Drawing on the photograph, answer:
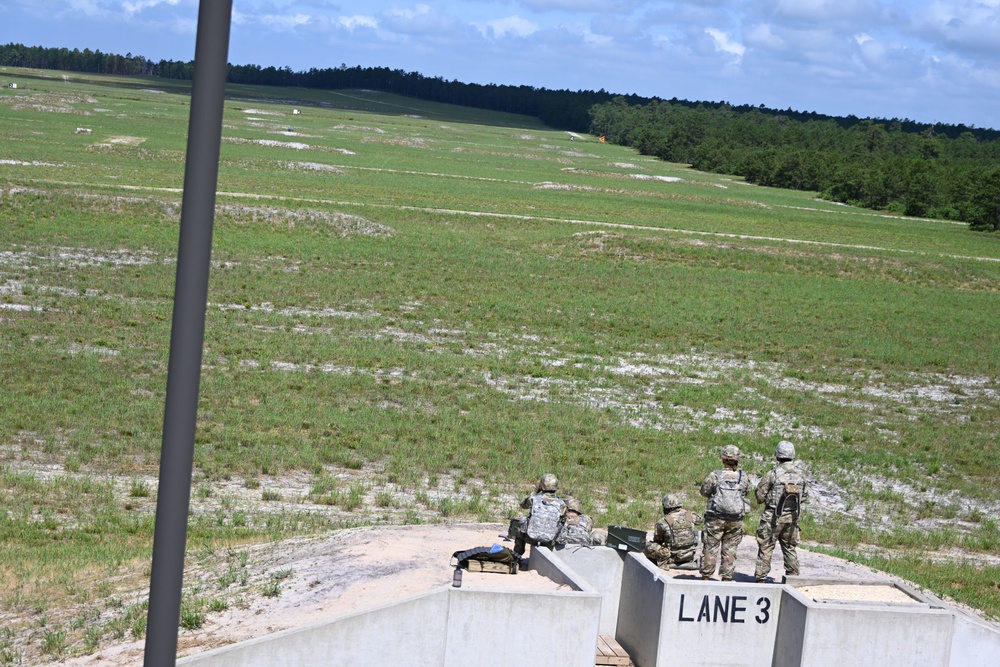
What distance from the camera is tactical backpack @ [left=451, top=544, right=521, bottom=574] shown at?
14.9 meters

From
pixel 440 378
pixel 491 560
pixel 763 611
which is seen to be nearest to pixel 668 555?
pixel 763 611

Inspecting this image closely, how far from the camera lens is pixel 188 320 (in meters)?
4.30

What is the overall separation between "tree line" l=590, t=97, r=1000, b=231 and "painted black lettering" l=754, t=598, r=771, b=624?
93716 millimetres

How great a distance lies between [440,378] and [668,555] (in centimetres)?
1595

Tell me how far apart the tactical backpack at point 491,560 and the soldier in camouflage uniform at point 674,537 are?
2214 mm

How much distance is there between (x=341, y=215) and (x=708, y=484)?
46.6m

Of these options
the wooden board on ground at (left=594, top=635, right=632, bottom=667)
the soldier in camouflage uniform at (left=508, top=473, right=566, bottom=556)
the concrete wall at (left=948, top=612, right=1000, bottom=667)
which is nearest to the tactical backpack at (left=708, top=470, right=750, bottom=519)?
the soldier in camouflage uniform at (left=508, top=473, right=566, bottom=556)

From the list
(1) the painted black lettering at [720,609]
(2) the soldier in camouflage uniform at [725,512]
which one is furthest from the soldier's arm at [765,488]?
(1) the painted black lettering at [720,609]

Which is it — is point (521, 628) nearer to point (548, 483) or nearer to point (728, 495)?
point (548, 483)

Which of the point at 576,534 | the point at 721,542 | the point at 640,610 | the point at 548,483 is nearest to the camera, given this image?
the point at 640,610

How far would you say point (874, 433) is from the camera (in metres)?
30.1

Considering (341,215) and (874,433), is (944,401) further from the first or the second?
(341,215)

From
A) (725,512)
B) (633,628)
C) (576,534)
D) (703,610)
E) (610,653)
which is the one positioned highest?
(725,512)

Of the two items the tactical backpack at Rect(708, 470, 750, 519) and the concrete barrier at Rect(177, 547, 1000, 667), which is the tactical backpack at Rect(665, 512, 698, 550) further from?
the tactical backpack at Rect(708, 470, 750, 519)
